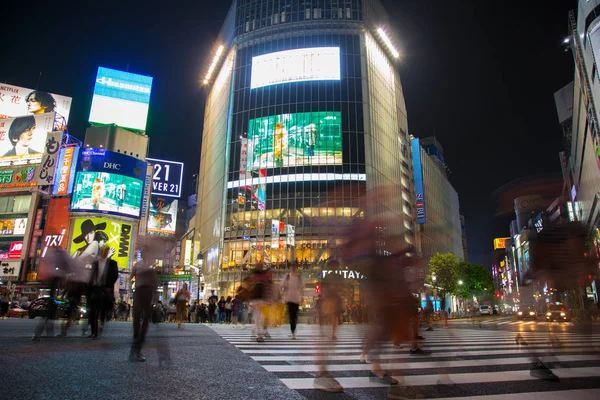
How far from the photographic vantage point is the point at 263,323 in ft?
32.7

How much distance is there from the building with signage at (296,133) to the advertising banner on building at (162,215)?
11767mm

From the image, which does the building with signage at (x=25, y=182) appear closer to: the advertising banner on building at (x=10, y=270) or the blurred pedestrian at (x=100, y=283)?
the advertising banner on building at (x=10, y=270)

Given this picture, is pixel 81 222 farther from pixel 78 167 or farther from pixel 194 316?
pixel 194 316

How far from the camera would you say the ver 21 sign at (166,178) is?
205ft

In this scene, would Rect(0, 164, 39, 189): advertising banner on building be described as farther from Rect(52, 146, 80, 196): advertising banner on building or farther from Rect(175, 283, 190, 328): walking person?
Rect(175, 283, 190, 328): walking person

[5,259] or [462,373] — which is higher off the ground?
[5,259]

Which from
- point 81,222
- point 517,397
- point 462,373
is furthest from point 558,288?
point 81,222

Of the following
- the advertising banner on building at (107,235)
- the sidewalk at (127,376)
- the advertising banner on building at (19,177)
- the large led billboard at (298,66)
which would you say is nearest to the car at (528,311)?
the sidewalk at (127,376)

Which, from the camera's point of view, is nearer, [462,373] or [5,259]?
[462,373]

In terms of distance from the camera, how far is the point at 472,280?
63.7 meters

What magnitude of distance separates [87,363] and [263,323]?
5663mm

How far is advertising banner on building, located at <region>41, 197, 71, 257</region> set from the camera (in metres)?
45.7

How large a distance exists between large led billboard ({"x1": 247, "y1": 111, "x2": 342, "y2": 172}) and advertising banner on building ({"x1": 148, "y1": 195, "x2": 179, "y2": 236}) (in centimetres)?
2818

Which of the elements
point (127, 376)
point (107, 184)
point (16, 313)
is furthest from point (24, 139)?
point (127, 376)
